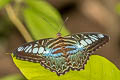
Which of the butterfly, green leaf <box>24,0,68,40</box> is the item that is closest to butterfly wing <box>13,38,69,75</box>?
the butterfly

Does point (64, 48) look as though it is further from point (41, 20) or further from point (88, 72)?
point (41, 20)

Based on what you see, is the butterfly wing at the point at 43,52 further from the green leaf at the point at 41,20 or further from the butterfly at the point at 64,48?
the green leaf at the point at 41,20

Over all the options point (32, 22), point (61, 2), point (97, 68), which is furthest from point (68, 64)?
point (61, 2)

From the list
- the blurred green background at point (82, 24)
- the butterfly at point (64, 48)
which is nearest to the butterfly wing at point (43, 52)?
the butterfly at point (64, 48)

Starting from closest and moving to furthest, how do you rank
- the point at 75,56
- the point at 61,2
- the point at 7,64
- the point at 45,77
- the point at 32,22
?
the point at 45,77, the point at 75,56, the point at 32,22, the point at 7,64, the point at 61,2

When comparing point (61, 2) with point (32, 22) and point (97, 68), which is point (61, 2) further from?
point (97, 68)

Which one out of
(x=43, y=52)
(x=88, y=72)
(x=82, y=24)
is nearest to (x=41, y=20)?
(x=43, y=52)

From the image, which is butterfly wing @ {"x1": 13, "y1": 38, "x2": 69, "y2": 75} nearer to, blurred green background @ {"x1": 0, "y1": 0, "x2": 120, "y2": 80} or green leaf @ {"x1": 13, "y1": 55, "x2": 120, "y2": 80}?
green leaf @ {"x1": 13, "y1": 55, "x2": 120, "y2": 80}
